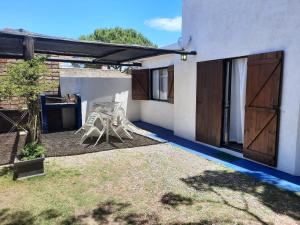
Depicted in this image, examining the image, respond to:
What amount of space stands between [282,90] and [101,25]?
933 inches

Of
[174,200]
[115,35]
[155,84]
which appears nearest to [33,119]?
[174,200]

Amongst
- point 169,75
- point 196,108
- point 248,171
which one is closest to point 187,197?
point 248,171

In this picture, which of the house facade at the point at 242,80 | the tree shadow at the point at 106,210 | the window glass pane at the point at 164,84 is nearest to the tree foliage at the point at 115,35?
the window glass pane at the point at 164,84

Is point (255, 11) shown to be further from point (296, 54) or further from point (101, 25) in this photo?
point (101, 25)

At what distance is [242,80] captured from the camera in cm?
543

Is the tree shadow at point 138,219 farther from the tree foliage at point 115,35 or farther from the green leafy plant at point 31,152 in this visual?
the tree foliage at point 115,35

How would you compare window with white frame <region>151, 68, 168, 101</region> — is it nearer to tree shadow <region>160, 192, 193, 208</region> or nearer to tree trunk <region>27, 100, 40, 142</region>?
tree trunk <region>27, 100, 40, 142</region>

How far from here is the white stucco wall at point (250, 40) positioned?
164 inches

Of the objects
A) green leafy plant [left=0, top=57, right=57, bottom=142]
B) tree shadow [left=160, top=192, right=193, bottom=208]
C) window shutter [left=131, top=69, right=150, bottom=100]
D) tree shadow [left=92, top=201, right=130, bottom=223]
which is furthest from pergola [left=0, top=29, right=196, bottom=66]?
tree shadow [left=160, top=192, right=193, bottom=208]

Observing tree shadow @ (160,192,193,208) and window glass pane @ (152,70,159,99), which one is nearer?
tree shadow @ (160,192,193,208)

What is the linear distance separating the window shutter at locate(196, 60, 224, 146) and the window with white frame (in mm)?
2611

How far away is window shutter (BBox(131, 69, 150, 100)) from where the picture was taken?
9680 mm

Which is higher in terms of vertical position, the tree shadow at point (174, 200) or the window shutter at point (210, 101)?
the window shutter at point (210, 101)

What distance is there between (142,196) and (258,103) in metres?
2.95
